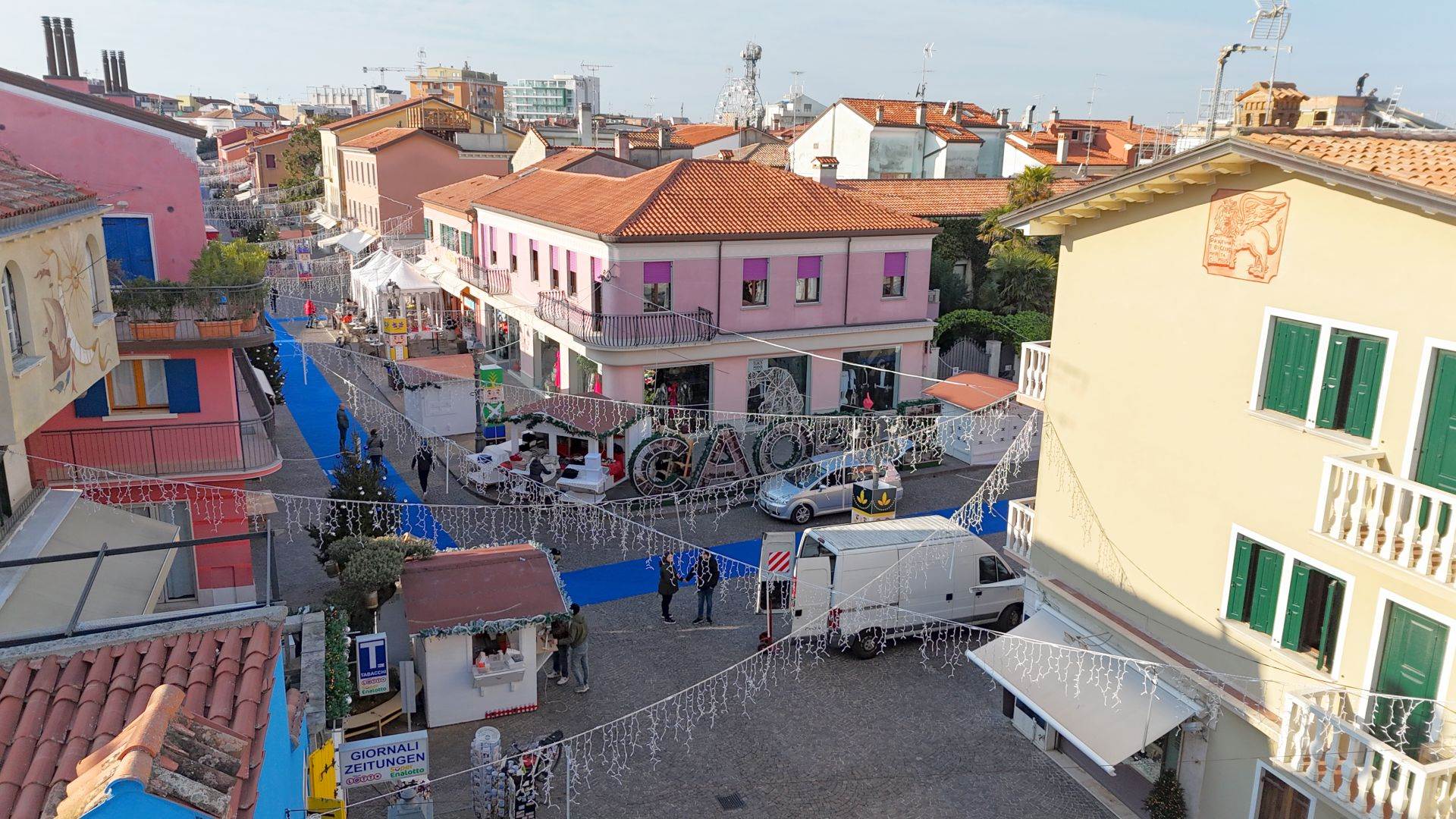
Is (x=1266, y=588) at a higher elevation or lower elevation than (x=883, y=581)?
higher

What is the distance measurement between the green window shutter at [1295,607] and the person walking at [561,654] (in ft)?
32.2

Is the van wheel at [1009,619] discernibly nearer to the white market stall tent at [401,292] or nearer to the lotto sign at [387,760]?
the lotto sign at [387,760]

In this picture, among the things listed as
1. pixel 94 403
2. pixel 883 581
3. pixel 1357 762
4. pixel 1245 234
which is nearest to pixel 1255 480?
pixel 1245 234

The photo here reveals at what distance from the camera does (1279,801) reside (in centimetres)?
1155

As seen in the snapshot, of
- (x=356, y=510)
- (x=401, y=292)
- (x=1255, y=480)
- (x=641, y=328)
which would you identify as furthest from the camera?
(x=401, y=292)

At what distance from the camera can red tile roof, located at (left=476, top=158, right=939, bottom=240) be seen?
2595cm

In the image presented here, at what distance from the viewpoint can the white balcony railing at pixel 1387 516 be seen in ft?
29.9

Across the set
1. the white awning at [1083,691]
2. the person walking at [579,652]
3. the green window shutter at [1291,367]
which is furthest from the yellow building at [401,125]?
the green window shutter at [1291,367]

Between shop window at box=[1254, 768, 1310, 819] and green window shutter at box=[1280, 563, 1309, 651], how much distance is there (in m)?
1.65

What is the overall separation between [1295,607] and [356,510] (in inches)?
631

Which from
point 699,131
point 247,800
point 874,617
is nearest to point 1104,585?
point 874,617

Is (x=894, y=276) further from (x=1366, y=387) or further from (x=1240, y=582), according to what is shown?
(x=1366, y=387)

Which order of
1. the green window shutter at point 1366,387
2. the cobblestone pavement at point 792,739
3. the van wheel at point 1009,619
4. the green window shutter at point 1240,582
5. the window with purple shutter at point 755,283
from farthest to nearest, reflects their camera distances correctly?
the window with purple shutter at point 755,283, the van wheel at point 1009,619, the cobblestone pavement at point 792,739, the green window shutter at point 1240,582, the green window shutter at point 1366,387

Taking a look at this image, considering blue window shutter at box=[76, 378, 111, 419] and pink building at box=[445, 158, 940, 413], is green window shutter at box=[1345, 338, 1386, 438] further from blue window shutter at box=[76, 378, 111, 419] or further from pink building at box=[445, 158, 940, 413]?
blue window shutter at box=[76, 378, 111, 419]
